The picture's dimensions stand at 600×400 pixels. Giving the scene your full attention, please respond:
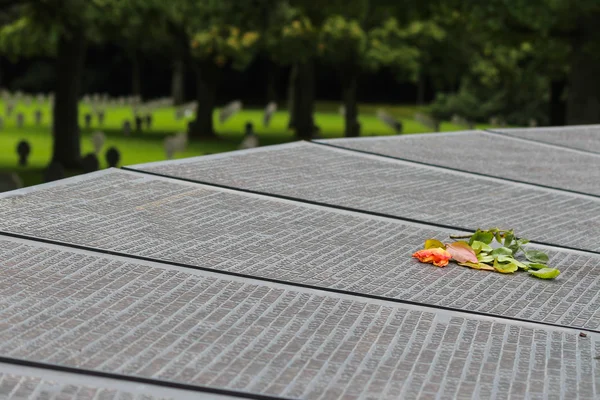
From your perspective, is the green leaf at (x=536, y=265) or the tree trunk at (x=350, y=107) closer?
the green leaf at (x=536, y=265)

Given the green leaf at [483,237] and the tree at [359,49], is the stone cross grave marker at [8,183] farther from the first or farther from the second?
the tree at [359,49]

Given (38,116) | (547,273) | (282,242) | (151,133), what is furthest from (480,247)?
(38,116)

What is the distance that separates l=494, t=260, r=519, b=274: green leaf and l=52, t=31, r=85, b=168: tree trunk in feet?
56.5

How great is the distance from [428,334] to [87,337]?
0.91 meters

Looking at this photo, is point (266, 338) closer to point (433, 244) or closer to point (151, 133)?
point (433, 244)

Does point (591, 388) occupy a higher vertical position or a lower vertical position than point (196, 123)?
higher

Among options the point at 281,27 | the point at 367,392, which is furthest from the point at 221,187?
the point at 281,27

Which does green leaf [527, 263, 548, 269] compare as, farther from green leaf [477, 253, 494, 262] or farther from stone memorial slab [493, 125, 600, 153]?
stone memorial slab [493, 125, 600, 153]

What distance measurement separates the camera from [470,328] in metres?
2.83

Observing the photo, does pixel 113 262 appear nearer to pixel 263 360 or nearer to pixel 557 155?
pixel 263 360

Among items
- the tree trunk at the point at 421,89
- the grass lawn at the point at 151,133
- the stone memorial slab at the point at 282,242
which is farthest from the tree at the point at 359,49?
the stone memorial slab at the point at 282,242

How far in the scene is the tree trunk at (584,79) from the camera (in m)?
19.0

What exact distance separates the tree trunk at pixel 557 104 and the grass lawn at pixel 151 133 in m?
6.63

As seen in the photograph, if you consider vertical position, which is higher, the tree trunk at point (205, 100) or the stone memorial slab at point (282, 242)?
the stone memorial slab at point (282, 242)
